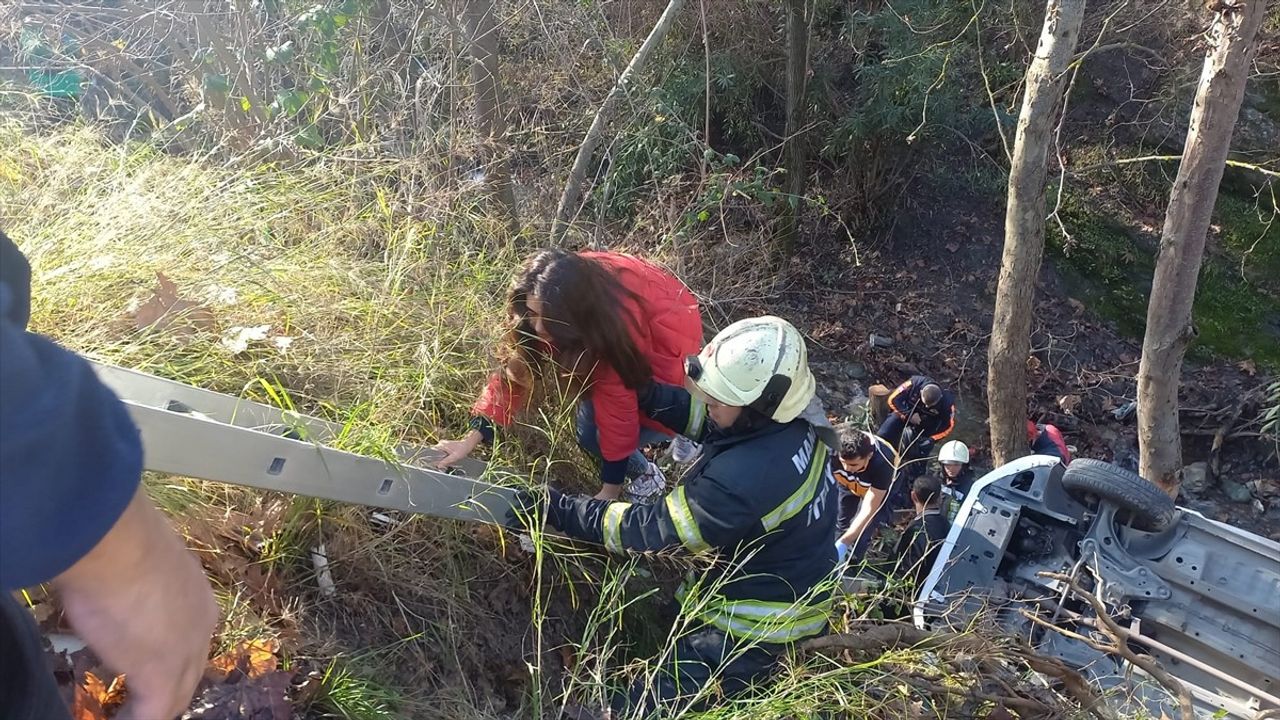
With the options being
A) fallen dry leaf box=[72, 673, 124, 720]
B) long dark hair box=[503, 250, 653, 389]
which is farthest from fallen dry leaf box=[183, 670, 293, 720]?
long dark hair box=[503, 250, 653, 389]

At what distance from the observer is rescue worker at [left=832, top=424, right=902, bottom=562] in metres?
4.79

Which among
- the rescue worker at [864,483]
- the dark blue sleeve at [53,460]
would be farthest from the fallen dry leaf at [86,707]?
the rescue worker at [864,483]

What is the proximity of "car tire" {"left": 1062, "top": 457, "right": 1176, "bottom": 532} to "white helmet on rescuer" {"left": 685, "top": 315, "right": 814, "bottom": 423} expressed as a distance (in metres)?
2.17

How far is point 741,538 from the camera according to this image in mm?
2648

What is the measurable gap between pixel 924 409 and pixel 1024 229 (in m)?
1.41

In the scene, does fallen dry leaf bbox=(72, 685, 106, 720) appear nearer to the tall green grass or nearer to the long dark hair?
the tall green grass

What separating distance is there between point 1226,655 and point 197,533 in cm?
408

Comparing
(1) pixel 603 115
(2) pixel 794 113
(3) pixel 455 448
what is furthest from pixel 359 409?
(2) pixel 794 113

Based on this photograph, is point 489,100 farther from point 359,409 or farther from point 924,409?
point 924,409

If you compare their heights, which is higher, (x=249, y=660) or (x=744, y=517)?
(x=744, y=517)

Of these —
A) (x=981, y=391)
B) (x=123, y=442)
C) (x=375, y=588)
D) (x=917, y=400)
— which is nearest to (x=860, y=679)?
(x=375, y=588)

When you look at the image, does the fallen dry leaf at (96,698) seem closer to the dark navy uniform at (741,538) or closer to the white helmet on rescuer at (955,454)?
the dark navy uniform at (741,538)

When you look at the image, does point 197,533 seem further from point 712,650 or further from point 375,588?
point 712,650

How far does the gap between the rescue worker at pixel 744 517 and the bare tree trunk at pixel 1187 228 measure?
11.7 feet
